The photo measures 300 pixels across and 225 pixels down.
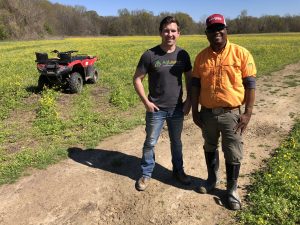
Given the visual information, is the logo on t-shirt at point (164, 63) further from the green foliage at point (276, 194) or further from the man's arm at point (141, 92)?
the green foliage at point (276, 194)

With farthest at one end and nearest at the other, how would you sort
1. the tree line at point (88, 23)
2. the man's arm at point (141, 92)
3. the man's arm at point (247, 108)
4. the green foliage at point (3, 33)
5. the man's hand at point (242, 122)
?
the tree line at point (88, 23) → the green foliage at point (3, 33) → the man's arm at point (141, 92) → the man's hand at point (242, 122) → the man's arm at point (247, 108)

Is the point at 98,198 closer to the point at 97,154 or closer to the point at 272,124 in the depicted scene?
the point at 97,154

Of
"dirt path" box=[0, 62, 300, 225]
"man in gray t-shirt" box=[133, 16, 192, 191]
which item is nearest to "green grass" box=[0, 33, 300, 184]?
"dirt path" box=[0, 62, 300, 225]

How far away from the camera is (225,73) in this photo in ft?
13.2

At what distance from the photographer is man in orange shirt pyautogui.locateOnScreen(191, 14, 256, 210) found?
3984mm

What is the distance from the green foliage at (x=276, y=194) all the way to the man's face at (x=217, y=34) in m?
1.99

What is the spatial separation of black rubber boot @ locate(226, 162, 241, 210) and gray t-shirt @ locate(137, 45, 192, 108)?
1.04 metres

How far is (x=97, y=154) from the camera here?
6.29 meters

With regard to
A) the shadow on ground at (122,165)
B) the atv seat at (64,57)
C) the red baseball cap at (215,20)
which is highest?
the red baseball cap at (215,20)

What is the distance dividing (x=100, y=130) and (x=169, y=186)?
277cm

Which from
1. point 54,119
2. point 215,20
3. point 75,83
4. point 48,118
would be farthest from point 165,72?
point 75,83

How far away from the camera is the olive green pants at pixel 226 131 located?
4.20 m

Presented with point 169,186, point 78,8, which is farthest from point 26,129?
point 78,8

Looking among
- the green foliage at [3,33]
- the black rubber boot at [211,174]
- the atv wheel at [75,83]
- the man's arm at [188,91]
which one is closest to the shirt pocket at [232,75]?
the man's arm at [188,91]
